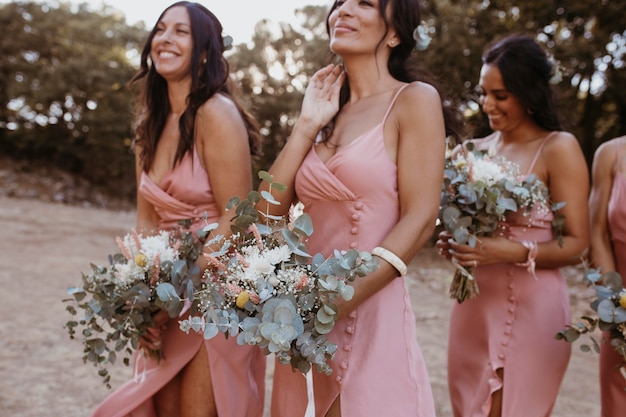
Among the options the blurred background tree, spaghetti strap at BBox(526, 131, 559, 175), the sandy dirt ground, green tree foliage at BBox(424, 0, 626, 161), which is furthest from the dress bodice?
A: green tree foliage at BBox(424, 0, 626, 161)

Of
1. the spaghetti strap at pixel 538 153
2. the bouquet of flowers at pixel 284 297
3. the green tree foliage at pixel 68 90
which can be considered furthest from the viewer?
the green tree foliage at pixel 68 90

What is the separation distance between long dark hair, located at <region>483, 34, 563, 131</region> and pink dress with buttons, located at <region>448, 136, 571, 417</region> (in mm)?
257

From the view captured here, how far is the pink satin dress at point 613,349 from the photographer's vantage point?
3.16m

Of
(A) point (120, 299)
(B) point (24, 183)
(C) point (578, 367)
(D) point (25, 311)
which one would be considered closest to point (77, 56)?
(B) point (24, 183)

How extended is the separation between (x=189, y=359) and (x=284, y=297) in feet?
3.74

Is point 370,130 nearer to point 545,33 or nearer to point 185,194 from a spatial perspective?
point 185,194

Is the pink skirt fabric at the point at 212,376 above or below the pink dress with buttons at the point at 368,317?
below

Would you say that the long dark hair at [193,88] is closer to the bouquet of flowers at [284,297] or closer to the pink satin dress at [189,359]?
the pink satin dress at [189,359]

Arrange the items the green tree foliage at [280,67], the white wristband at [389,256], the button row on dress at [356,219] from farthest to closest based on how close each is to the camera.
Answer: the green tree foliage at [280,67] → the button row on dress at [356,219] → the white wristband at [389,256]

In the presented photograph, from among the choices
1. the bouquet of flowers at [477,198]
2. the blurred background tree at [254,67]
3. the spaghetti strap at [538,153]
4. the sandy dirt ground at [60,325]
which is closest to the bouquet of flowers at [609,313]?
the bouquet of flowers at [477,198]

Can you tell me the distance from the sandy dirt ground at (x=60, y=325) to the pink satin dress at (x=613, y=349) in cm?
264

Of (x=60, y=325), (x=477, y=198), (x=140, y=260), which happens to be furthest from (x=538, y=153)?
(x=60, y=325)

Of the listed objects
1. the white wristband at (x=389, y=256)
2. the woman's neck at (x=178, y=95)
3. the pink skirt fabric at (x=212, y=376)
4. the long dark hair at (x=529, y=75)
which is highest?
the long dark hair at (x=529, y=75)

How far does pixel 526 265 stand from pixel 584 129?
14.7 meters
